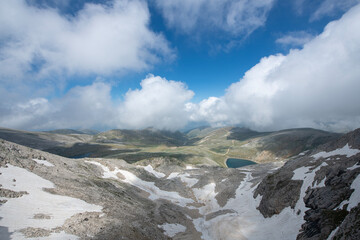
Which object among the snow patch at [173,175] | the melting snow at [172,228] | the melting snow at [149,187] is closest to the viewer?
the melting snow at [172,228]

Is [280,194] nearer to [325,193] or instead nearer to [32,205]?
[325,193]

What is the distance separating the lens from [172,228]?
44.2 meters

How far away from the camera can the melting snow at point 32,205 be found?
25.4 m

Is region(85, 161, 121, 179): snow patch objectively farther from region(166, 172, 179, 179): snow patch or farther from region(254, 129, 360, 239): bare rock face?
region(254, 129, 360, 239): bare rock face

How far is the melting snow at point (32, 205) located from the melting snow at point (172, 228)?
16.6 meters

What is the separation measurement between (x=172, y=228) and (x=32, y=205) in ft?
101

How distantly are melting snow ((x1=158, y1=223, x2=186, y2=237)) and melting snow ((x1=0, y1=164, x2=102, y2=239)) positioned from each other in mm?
16614

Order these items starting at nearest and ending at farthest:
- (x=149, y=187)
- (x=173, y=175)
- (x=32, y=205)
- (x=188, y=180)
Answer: (x=32, y=205) < (x=149, y=187) < (x=188, y=180) < (x=173, y=175)

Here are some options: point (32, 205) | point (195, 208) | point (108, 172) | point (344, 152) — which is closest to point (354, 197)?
point (344, 152)

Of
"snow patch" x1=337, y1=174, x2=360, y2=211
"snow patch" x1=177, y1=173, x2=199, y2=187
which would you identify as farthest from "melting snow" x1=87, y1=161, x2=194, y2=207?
"snow patch" x1=337, y1=174, x2=360, y2=211

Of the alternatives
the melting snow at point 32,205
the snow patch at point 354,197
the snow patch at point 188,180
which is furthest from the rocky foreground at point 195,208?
the snow patch at point 188,180

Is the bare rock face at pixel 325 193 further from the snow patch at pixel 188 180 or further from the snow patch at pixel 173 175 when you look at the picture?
the snow patch at pixel 173 175

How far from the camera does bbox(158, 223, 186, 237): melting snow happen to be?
4136cm

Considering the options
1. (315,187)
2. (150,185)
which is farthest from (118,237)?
(150,185)
